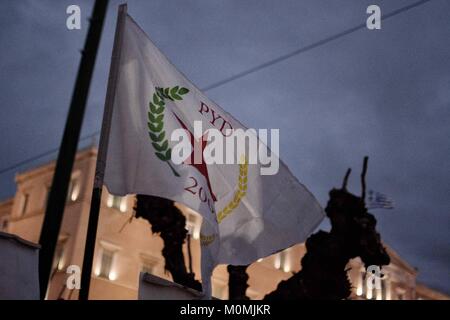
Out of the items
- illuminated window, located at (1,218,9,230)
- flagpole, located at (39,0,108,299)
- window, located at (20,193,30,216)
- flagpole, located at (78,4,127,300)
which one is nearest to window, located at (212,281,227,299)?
window, located at (20,193,30,216)

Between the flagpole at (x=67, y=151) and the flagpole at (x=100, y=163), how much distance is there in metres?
→ 0.38

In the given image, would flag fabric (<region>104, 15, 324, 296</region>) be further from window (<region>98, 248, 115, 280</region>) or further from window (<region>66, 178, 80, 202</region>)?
window (<region>66, 178, 80, 202</region>)

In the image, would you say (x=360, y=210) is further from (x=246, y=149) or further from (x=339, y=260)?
(x=246, y=149)

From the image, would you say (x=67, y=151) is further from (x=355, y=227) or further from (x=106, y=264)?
(x=106, y=264)

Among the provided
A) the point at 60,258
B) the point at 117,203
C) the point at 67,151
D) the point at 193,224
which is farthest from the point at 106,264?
the point at 67,151

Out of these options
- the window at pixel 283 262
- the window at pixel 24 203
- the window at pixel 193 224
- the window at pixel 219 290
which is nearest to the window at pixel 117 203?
the window at pixel 193 224

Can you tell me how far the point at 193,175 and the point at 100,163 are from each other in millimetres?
1041

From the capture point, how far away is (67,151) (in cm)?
420

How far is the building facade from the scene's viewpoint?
2534 cm

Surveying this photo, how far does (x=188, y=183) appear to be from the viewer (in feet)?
19.8

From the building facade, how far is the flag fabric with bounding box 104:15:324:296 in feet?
59.3

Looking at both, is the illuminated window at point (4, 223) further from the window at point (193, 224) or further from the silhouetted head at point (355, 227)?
the silhouetted head at point (355, 227)

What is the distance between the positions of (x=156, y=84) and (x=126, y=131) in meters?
0.69

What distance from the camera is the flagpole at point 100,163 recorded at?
4898 mm
